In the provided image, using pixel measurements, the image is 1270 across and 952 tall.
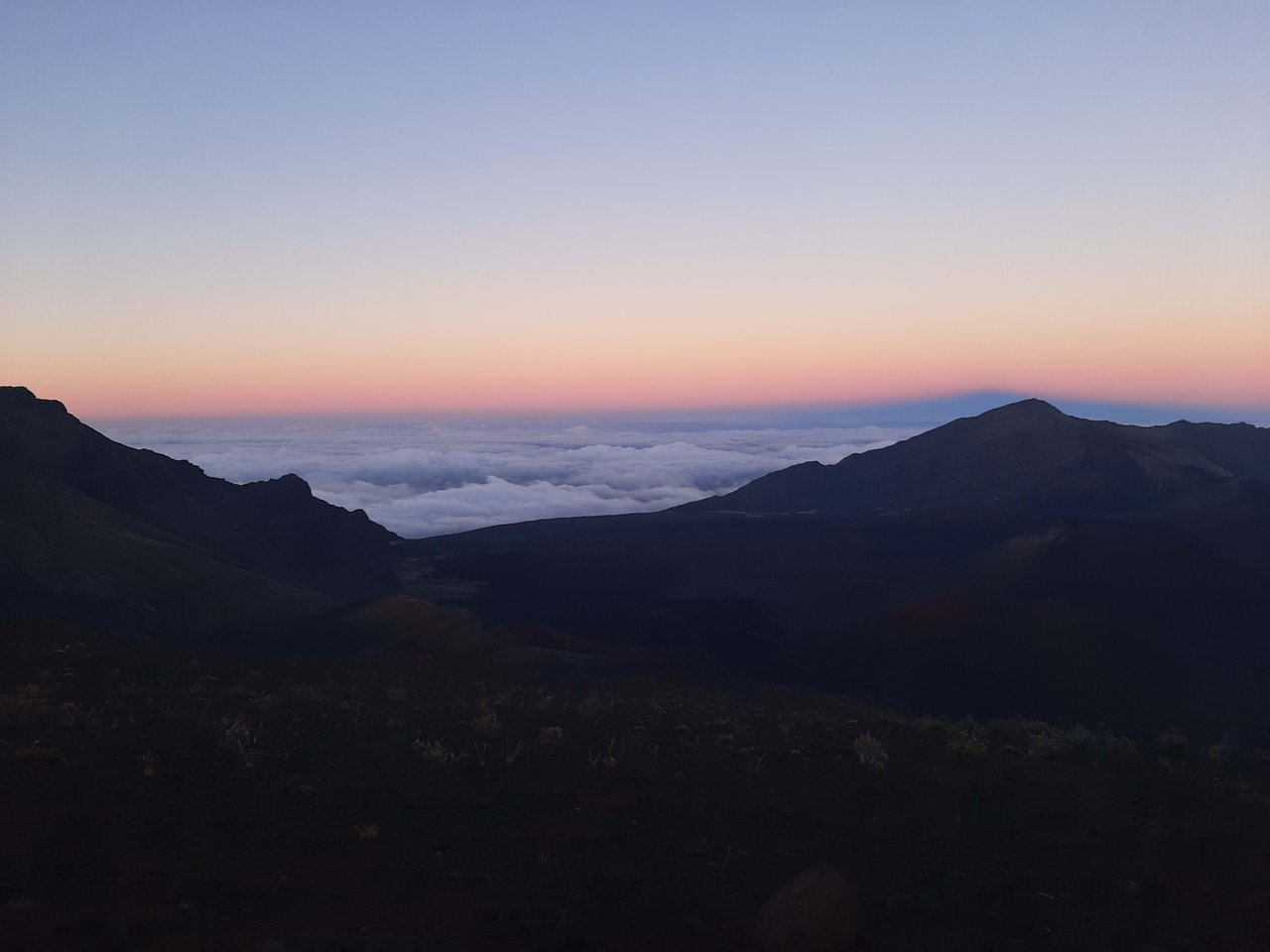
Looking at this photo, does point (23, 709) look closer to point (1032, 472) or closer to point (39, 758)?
point (39, 758)

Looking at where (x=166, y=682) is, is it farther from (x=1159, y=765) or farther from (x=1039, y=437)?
(x=1039, y=437)

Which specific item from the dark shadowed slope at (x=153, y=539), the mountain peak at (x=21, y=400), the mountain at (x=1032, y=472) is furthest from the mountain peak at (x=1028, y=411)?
the mountain peak at (x=21, y=400)

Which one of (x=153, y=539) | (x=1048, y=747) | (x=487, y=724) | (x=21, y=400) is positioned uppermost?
(x=21, y=400)

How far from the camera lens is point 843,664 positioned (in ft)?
108

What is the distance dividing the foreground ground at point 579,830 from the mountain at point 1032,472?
60.9m

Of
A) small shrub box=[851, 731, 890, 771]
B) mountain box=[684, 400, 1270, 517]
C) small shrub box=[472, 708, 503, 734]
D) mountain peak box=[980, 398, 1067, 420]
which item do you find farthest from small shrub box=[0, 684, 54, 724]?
mountain peak box=[980, 398, 1067, 420]

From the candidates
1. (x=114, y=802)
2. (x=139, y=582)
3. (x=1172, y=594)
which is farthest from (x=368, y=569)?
(x=114, y=802)

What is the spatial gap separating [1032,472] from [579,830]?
80.3 metres

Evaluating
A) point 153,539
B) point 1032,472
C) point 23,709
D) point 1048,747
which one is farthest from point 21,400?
point 1032,472

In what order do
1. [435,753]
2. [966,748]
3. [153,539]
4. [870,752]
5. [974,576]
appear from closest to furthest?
[435,753], [870,752], [966,748], [153,539], [974,576]

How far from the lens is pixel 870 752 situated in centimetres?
1109

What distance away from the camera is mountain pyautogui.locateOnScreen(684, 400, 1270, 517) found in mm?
71500

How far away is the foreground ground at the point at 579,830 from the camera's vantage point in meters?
6.37

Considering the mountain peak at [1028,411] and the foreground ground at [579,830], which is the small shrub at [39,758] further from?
the mountain peak at [1028,411]
